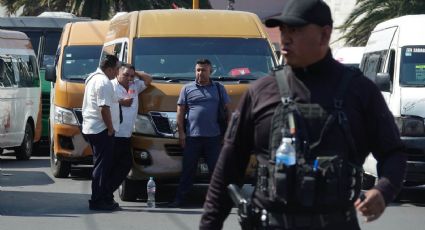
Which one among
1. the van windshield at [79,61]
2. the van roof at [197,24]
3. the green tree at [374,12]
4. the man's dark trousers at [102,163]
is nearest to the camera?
the man's dark trousers at [102,163]

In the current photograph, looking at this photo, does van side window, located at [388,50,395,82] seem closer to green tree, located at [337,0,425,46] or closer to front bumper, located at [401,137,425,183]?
front bumper, located at [401,137,425,183]

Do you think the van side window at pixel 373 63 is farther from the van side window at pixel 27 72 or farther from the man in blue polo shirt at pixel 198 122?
the van side window at pixel 27 72

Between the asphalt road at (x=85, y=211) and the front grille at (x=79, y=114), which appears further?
the front grille at (x=79, y=114)

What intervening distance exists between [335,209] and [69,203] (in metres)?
9.34

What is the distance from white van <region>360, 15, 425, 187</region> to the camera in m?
13.1

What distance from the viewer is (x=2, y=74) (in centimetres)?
1934

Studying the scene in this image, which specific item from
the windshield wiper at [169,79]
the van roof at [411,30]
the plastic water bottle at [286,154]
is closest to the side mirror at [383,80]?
the van roof at [411,30]

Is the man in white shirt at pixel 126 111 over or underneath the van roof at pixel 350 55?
over

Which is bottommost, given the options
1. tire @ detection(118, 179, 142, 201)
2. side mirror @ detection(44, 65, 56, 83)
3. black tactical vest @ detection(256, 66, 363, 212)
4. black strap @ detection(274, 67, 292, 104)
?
tire @ detection(118, 179, 142, 201)

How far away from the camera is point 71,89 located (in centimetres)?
1571

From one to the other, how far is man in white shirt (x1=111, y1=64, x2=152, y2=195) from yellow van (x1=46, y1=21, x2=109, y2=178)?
2578 mm

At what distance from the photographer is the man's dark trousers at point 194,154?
12.8m

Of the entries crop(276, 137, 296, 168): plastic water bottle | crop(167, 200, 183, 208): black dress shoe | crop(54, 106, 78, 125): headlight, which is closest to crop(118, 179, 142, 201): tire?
crop(167, 200, 183, 208): black dress shoe

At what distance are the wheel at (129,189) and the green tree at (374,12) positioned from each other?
20.7 metres
